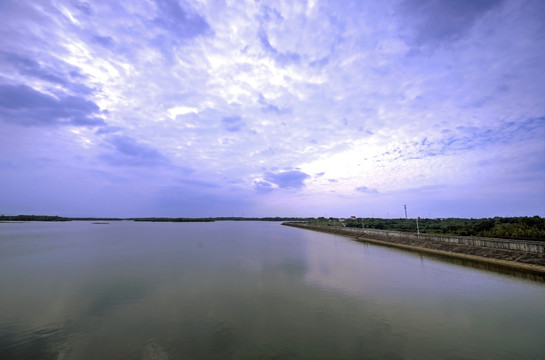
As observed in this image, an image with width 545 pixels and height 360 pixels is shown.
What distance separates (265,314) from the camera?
11461 mm

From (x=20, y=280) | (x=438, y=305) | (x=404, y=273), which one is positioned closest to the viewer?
(x=438, y=305)

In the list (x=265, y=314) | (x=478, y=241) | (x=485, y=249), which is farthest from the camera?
(x=478, y=241)

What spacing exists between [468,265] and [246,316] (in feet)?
77.4

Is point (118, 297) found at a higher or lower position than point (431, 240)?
lower

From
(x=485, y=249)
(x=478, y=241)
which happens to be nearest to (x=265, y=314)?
(x=485, y=249)

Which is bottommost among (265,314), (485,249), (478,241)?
(265,314)

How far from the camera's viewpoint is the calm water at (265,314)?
8.30 m

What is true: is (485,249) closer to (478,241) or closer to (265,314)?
(478,241)

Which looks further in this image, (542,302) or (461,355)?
(542,302)

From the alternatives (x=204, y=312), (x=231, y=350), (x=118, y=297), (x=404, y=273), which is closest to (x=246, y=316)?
(x=204, y=312)

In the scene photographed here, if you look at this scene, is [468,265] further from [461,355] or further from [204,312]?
[204,312]

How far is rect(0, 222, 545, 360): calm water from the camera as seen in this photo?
8305mm

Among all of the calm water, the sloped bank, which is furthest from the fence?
the calm water

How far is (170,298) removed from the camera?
13.6m
